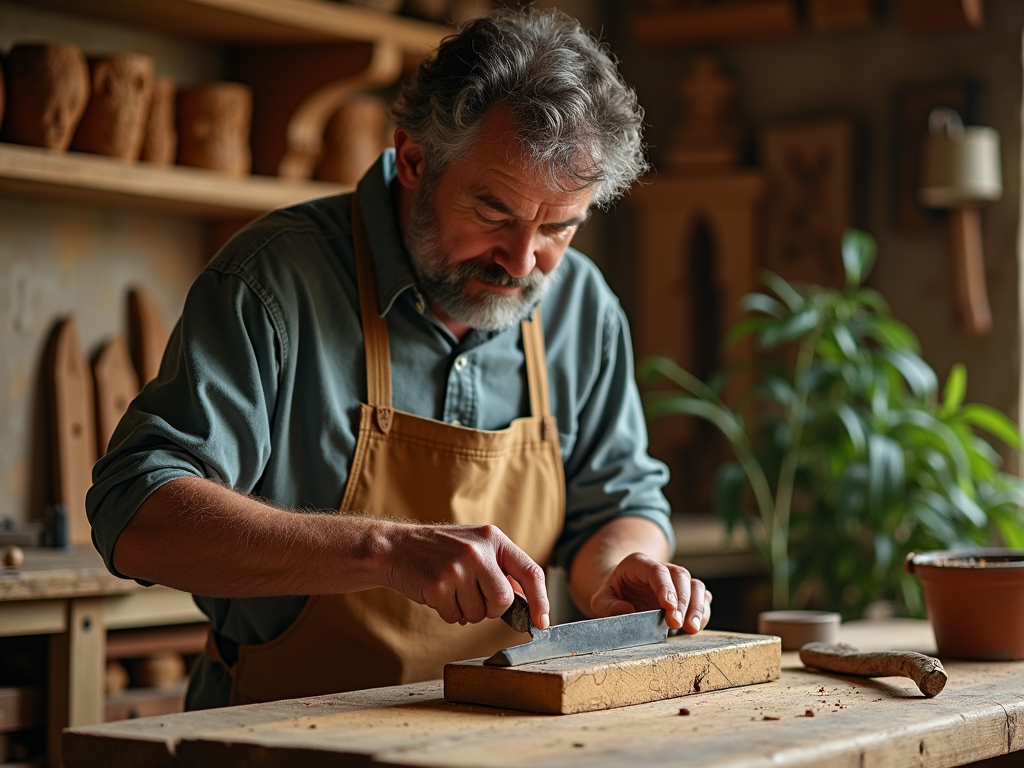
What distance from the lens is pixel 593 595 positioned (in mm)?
1941

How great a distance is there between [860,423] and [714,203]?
1000mm

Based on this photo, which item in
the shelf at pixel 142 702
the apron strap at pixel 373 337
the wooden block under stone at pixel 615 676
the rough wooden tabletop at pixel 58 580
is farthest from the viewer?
the shelf at pixel 142 702

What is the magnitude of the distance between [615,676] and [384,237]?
79cm

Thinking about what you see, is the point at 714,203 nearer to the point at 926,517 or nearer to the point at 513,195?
the point at 926,517

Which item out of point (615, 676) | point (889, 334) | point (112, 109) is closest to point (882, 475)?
point (889, 334)

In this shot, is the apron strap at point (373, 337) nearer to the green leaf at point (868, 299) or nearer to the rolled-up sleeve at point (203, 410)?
the rolled-up sleeve at point (203, 410)

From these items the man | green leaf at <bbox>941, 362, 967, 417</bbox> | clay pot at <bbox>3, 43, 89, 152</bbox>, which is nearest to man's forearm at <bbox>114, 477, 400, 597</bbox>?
the man

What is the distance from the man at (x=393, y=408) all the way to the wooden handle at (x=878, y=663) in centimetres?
17

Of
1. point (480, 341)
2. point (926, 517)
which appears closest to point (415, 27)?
point (480, 341)

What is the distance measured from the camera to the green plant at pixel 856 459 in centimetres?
320

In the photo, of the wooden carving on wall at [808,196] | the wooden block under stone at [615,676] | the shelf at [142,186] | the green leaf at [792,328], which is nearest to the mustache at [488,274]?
the wooden block under stone at [615,676]

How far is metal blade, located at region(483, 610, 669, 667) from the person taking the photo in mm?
1521

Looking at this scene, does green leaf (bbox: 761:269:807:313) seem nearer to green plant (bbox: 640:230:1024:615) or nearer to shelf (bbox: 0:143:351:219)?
green plant (bbox: 640:230:1024:615)

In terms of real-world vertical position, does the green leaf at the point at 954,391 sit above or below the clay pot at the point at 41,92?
below
